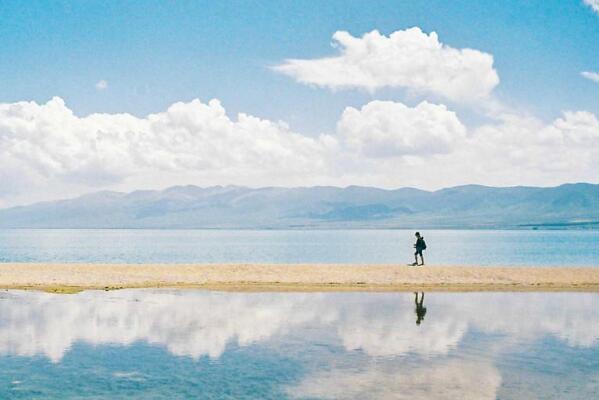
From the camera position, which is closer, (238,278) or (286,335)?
(286,335)

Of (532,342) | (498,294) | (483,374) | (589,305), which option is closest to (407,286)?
(498,294)

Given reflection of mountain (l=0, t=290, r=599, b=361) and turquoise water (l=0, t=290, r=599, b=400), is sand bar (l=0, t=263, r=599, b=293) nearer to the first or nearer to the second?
reflection of mountain (l=0, t=290, r=599, b=361)

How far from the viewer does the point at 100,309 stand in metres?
34.4

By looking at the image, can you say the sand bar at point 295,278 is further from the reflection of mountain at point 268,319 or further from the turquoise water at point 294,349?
the turquoise water at point 294,349

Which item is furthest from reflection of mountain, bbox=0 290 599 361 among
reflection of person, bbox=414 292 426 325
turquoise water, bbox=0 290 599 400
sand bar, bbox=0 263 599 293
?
sand bar, bbox=0 263 599 293

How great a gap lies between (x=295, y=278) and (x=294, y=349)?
25520 mm

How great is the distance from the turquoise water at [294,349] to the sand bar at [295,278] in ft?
24.9

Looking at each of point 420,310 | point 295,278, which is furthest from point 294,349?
point 295,278

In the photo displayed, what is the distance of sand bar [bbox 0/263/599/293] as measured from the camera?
46.8 m

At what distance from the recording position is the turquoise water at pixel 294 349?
18969mm

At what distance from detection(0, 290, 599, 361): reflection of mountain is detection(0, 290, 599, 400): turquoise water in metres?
0.09

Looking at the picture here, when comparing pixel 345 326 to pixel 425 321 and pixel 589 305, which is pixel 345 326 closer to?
pixel 425 321

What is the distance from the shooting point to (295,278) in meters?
49.9

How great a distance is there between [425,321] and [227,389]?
1501cm
